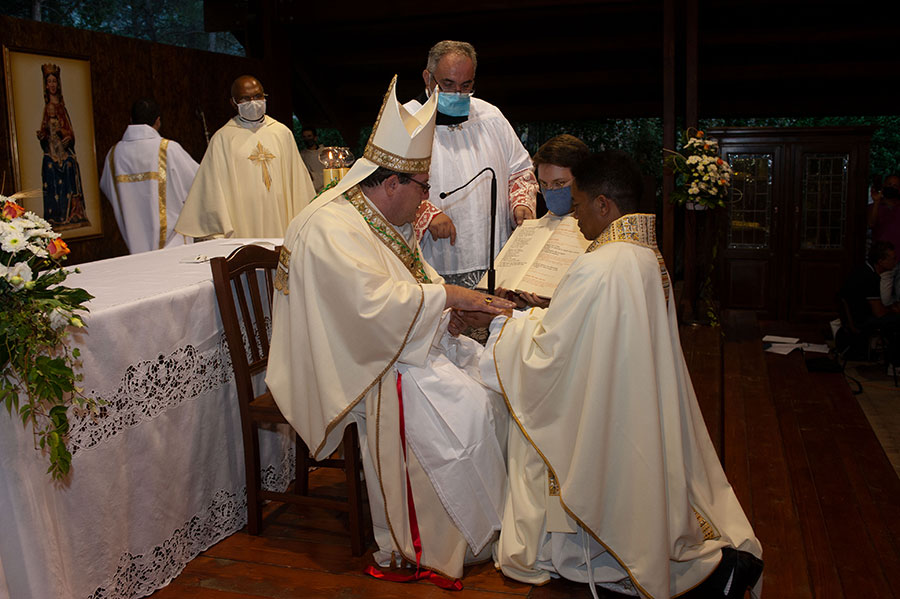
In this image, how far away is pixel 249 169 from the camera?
5180 millimetres

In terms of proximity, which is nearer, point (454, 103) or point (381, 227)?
point (381, 227)

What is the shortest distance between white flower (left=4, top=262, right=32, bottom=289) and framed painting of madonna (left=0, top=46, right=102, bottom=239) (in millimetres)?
3939

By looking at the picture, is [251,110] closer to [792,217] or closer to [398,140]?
[398,140]

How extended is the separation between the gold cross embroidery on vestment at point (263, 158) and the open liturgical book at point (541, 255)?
8.32 feet

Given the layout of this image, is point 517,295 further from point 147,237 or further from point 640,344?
point 147,237

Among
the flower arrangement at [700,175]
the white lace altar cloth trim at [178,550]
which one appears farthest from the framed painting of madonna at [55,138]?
the flower arrangement at [700,175]

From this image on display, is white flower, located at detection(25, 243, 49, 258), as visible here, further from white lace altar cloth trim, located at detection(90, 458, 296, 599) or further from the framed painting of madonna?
the framed painting of madonna

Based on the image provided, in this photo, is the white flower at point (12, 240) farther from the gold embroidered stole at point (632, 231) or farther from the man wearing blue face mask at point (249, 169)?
the man wearing blue face mask at point (249, 169)

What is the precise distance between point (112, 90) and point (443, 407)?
5115 millimetres

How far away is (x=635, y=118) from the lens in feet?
32.9

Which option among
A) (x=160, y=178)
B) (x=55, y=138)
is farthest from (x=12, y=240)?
(x=55, y=138)

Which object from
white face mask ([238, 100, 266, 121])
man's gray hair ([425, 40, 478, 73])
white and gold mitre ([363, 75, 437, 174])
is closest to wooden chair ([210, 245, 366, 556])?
white and gold mitre ([363, 75, 437, 174])

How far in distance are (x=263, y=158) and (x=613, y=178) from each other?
3.31 meters

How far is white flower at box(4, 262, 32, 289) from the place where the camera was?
1.88 m
